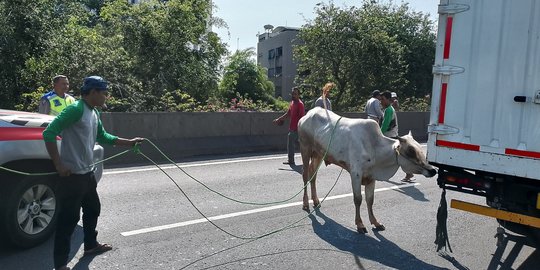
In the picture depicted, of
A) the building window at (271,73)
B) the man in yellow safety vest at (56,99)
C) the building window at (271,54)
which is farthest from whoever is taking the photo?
the building window at (271,54)

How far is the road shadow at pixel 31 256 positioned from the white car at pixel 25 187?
0.08m

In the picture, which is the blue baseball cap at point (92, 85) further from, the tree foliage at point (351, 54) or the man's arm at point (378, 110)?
the tree foliage at point (351, 54)

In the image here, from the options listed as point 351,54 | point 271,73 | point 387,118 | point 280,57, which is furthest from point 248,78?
point 387,118

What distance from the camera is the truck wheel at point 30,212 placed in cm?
491

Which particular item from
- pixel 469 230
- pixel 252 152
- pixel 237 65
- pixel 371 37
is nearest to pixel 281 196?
pixel 469 230

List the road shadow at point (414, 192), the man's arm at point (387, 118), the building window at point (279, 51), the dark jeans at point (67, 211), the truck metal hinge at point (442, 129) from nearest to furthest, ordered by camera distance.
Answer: the dark jeans at point (67, 211) → the truck metal hinge at point (442, 129) → the road shadow at point (414, 192) → the man's arm at point (387, 118) → the building window at point (279, 51)

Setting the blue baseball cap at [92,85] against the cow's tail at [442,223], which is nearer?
the blue baseball cap at [92,85]

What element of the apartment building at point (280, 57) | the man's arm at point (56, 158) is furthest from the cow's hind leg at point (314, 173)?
the apartment building at point (280, 57)

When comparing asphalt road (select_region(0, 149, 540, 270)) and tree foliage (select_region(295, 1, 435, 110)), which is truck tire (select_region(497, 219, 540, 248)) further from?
tree foliage (select_region(295, 1, 435, 110))

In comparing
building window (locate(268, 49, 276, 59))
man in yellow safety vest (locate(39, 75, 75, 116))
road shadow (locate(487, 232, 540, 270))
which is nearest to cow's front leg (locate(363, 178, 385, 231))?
road shadow (locate(487, 232, 540, 270))

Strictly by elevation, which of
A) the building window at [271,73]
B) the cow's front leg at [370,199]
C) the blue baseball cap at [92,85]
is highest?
the building window at [271,73]

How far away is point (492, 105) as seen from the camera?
446 cm

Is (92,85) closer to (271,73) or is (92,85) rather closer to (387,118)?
(387,118)

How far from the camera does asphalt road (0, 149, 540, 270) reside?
16.7ft
